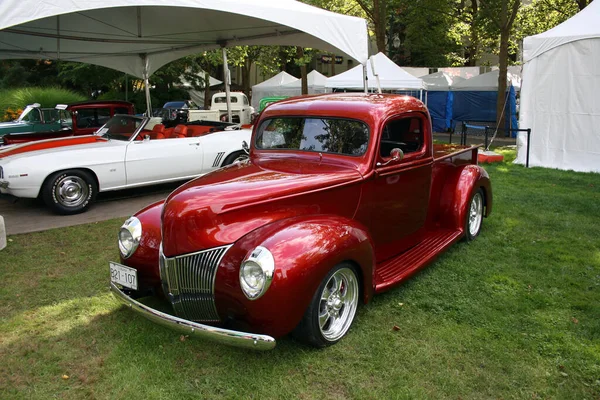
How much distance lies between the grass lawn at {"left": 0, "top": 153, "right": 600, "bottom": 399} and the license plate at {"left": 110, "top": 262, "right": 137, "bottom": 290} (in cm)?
40

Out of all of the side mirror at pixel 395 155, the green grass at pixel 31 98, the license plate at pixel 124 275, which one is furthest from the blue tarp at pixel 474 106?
the license plate at pixel 124 275

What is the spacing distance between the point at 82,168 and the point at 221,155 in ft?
7.84

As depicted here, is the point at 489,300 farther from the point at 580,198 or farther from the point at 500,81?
the point at 500,81

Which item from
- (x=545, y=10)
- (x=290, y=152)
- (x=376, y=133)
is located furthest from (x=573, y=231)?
(x=545, y=10)

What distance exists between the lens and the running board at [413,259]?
4.09 metres

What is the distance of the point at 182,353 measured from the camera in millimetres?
3508

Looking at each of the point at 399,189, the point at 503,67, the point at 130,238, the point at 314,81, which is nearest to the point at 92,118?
the point at 130,238

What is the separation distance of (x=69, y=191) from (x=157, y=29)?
17.6 feet

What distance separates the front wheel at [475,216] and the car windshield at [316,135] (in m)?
2.20

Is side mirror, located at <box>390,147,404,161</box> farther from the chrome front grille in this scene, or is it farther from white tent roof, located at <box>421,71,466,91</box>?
white tent roof, located at <box>421,71,466,91</box>

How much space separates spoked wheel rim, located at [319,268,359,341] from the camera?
3.55 metres

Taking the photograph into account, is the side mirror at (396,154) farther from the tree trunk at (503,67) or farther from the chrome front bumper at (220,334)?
the tree trunk at (503,67)

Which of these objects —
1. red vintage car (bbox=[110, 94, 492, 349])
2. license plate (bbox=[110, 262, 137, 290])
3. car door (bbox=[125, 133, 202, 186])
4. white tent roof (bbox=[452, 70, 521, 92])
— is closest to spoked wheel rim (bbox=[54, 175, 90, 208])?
car door (bbox=[125, 133, 202, 186])

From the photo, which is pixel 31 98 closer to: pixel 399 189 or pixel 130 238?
pixel 130 238
